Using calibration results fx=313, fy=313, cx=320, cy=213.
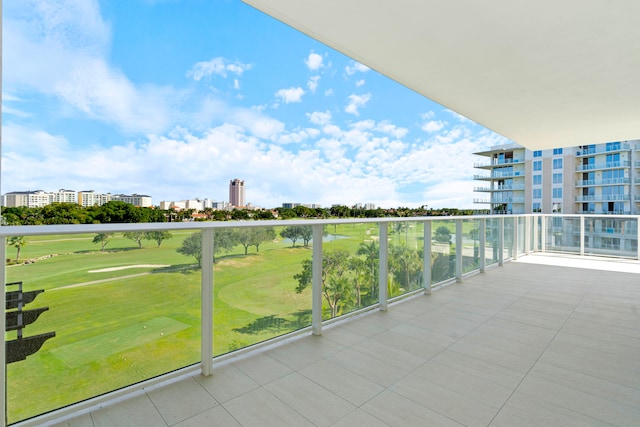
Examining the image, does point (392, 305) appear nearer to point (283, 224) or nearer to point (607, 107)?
point (283, 224)

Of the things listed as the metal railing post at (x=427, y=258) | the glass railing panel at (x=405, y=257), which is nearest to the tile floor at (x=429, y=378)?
the glass railing panel at (x=405, y=257)

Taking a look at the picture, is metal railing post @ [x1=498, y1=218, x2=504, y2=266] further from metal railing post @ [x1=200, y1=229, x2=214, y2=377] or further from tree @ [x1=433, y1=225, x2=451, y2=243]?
metal railing post @ [x1=200, y1=229, x2=214, y2=377]

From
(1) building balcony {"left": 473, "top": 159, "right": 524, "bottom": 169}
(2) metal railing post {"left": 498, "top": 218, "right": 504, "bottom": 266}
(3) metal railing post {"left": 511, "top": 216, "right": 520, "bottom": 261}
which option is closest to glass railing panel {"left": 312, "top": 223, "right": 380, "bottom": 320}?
(2) metal railing post {"left": 498, "top": 218, "right": 504, "bottom": 266}

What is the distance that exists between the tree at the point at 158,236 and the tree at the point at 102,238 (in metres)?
0.19

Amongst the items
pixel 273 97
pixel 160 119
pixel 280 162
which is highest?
pixel 273 97

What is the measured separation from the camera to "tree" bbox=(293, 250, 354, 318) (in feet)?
9.55

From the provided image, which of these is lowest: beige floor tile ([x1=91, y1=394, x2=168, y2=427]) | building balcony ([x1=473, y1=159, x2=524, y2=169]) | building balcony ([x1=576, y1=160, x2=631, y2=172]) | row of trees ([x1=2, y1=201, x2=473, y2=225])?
beige floor tile ([x1=91, y1=394, x2=168, y2=427])

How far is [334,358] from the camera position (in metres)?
2.44

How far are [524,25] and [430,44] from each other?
0.79 meters

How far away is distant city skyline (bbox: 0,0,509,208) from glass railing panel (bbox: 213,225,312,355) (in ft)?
21.3

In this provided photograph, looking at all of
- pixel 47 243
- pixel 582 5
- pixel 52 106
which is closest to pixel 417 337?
pixel 47 243

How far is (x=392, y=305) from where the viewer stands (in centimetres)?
375

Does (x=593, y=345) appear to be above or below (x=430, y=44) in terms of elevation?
below

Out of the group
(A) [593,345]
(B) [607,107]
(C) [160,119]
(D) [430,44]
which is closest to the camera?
(A) [593,345]
